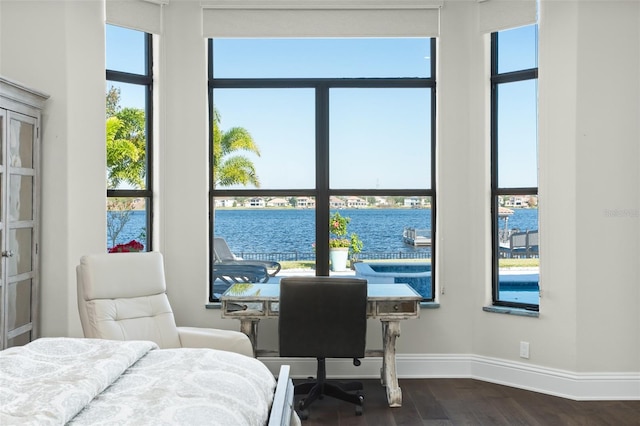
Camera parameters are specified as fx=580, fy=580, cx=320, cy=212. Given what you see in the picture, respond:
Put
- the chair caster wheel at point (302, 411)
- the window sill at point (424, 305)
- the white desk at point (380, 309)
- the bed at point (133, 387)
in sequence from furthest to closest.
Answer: the window sill at point (424, 305)
the white desk at point (380, 309)
the chair caster wheel at point (302, 411)
the bed at point (133, 387)

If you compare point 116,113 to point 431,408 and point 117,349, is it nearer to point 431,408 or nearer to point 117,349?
point 117,349

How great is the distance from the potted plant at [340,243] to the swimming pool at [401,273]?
0.12 metres

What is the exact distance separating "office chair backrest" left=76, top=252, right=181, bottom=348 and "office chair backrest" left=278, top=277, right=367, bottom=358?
27.2 inches

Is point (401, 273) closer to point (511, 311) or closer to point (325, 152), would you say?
point (511, 311)

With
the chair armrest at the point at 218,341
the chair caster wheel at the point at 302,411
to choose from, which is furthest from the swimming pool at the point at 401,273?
the chair armrest at the point at 218,341

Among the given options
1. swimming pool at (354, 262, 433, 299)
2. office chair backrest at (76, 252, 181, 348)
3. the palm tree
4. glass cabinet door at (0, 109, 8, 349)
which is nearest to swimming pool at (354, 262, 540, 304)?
swimming pool at (354, 262, 433, 299)

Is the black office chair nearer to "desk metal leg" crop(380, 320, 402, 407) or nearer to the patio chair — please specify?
"desk metal leg" crop(380, 320, 402, 407)

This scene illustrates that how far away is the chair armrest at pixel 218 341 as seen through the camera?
3.32m

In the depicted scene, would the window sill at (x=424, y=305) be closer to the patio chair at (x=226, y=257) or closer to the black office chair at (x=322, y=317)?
the patio chair at (x=226, y=257)

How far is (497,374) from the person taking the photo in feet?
14.0

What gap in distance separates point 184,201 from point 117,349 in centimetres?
235

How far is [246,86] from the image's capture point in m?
4.55

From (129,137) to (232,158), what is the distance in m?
0.79

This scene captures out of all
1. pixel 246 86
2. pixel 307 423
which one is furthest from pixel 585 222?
pixel 246 86
